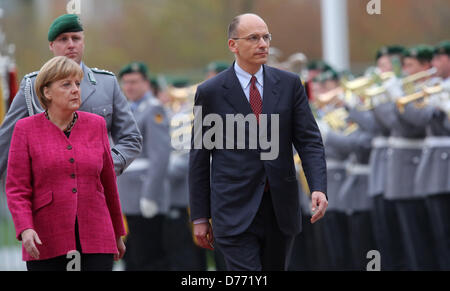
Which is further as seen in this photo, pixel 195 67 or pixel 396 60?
pixel 195 67

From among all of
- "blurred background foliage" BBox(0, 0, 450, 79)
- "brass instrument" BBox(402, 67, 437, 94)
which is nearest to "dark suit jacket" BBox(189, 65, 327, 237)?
"brass instrument" BBox(402, 67, 437, 94)

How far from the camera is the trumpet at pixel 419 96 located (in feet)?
34.4

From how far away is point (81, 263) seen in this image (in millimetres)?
6195

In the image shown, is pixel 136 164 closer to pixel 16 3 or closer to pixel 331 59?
pixel 331 59

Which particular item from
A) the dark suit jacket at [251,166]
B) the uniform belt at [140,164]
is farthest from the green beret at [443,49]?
the dark suit jacket at [251,166]

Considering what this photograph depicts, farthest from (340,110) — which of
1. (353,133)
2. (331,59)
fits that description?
(331,59)

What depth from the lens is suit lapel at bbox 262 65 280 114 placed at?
22.2 ft

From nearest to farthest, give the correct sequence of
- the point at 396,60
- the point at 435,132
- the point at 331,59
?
the point at 435,132 < the point at 396,60 < the point at 331,59

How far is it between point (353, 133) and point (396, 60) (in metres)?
0.95

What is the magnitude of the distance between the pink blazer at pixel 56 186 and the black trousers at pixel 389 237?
567cm

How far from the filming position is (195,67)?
2291cm

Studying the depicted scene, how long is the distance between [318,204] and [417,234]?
14.8 feet

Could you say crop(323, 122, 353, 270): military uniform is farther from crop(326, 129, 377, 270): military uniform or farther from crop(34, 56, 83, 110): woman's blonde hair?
crop(34, 56, 83, 110): woman's blonde hair

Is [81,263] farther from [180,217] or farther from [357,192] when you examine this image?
[357,192]
